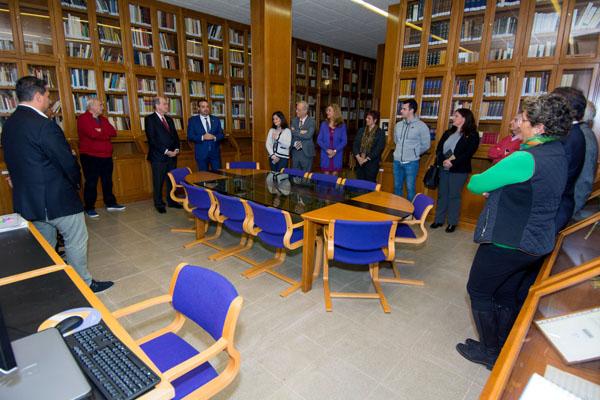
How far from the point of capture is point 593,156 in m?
2.29

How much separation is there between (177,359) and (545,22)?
203 inches

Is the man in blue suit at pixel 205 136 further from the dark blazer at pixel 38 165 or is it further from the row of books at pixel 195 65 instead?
the dark blazer at pixel 38 165

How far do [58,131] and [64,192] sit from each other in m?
0.43

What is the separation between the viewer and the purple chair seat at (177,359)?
1275 millimetres

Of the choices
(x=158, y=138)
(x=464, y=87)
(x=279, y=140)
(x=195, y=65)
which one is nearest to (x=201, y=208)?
(x=279, y=140)

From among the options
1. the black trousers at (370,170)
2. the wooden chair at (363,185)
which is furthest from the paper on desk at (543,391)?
the black trousers at (370,170)

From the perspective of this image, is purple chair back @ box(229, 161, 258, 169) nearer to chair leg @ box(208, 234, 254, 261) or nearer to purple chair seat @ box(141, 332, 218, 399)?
chair leg @ box(208, 234, 254, 261)

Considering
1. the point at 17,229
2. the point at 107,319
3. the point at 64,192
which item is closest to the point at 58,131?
the point at 64,192

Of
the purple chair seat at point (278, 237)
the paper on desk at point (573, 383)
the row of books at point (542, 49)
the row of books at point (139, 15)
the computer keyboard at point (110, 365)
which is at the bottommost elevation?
the purple chair seat at point (278, 237)

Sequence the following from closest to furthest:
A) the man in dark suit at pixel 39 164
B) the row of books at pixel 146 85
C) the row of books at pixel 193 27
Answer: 1. the man in dark suit at pixel 39 164
2. the row of books at pixel 146 85
3. the row of books at pixel 193 27

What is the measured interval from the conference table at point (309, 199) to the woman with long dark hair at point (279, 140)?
0.87 meters

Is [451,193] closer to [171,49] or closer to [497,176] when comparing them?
[497,176]

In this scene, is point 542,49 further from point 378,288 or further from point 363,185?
point 378,288

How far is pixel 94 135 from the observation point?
4.56 metres
